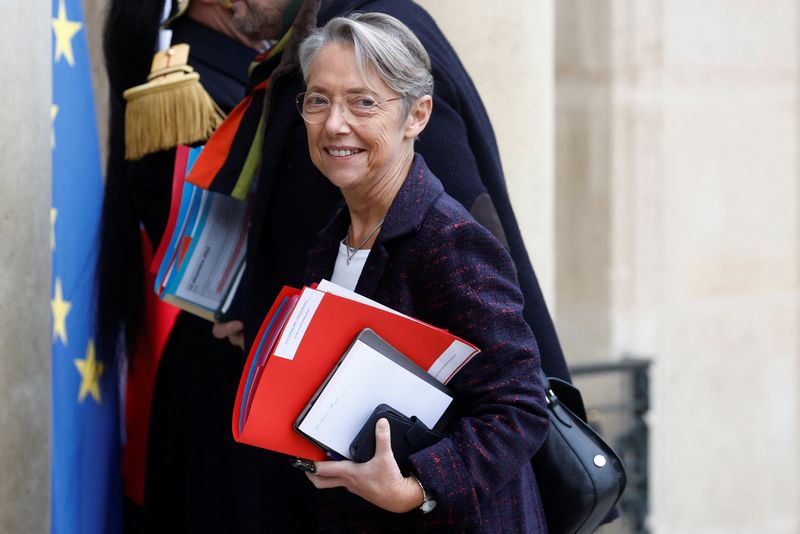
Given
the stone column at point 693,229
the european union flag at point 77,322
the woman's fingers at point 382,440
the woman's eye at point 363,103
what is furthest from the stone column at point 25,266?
the stone column at point 693,229

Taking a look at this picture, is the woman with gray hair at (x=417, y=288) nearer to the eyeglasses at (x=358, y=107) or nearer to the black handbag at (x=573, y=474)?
the eyeglasses at (x=358, y=107)

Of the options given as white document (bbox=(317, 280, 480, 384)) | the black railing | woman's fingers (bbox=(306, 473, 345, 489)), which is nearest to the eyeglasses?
white document (bbox=(317, 280, 480, 384))

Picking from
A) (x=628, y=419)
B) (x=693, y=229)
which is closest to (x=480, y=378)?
(x=628, y=419)

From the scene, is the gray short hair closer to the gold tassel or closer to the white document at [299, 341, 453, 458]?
the white document at [299, 341, 453, 458]

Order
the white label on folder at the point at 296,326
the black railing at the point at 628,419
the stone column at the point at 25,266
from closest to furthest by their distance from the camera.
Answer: the white label on folder at the point at 296,326 → the stone column at the point at 25,266 → the black railing at the point at 628,419

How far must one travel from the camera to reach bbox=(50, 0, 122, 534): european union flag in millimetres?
2615

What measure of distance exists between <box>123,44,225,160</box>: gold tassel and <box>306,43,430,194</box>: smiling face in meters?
0.83

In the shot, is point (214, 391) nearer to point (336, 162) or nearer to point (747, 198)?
point (336, 162)

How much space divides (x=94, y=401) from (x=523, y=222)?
1282 mm

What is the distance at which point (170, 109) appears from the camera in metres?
2.67

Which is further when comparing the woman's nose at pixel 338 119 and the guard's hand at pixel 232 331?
the guard's hand at pixel 232 331

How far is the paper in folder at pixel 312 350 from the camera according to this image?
175 cm

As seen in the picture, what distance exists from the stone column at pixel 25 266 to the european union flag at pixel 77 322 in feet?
0.16

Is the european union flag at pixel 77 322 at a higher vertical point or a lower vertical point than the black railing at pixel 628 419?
higher
